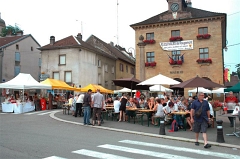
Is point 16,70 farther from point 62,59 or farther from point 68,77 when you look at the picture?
point 68,77

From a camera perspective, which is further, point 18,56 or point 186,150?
point 18,56

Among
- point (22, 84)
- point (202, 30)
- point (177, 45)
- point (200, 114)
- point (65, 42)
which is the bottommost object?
point (200, 114)

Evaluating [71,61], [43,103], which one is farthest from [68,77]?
[43,103]

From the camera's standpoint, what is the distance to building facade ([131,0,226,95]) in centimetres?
3177

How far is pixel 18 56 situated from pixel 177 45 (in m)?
27.4

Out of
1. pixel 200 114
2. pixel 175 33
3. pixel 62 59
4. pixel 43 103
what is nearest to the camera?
pixel 200 114

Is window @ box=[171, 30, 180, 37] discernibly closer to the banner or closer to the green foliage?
the banner

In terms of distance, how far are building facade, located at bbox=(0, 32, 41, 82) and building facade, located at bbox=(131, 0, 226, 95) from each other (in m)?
21.1

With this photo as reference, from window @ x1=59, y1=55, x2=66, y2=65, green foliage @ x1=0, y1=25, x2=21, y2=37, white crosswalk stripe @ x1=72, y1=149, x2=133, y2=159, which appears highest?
green foliage @ x1=0, y1=25, x2=21, y2=37

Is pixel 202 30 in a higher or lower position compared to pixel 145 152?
higher

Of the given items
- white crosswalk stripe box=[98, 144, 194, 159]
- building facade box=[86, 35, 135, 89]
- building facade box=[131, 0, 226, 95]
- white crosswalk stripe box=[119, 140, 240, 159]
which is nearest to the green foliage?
building facade box=[86, 35, 135, 89]

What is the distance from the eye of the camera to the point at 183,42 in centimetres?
3347

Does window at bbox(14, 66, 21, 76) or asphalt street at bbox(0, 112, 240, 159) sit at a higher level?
window at bbox(14, 66, 21, 76)

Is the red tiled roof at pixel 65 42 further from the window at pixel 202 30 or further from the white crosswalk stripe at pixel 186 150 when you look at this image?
the white crosswalk stripe at pixel 186 150
